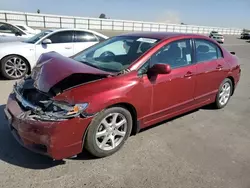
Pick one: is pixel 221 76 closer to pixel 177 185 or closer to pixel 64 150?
pixel 177 185

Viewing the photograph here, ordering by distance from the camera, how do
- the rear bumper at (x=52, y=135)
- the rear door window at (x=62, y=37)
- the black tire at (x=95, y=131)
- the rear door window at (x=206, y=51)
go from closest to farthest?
the rear bumper at (x=52, y=135) < the black tire at (x=95, y=131) < the rear door window at (x=206, y=51) < the rear door window at (x=62, y=37)

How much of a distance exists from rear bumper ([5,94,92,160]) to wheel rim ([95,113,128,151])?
11.3 inches

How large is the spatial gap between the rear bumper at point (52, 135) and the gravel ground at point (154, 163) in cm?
28

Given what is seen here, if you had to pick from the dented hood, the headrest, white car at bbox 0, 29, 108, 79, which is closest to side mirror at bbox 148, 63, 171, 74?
the dented hood

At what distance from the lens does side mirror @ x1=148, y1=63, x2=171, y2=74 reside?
3.27 meters

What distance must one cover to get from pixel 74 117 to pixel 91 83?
0.48 meters

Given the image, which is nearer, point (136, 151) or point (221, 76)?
point (136, 151)

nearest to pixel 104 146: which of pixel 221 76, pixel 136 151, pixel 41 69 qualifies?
pixel 136 151

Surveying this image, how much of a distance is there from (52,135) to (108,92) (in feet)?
2.65

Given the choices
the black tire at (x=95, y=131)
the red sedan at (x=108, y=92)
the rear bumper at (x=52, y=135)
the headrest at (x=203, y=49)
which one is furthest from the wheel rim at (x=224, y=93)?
the rear bumper at (x=52, y=135)

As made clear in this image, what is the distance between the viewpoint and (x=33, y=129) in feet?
8.73

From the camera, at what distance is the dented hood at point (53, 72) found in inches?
115

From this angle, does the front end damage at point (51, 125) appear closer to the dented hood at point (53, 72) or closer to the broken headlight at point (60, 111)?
the broken headlight at point (60, 111)

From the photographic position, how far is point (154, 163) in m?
3.07
